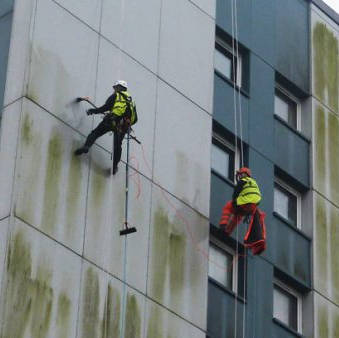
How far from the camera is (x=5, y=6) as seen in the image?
29516 millimetres

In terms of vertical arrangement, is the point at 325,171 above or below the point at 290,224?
above

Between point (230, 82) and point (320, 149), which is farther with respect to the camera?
point (320, 149)

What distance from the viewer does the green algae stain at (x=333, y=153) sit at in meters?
36.2

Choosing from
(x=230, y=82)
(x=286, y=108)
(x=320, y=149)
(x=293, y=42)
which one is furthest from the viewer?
(x=293, y=42)

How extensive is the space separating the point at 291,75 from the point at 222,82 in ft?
10.0

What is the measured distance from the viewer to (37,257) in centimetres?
2709

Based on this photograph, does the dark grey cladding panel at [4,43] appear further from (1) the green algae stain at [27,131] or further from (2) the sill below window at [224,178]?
(2) the sill below window at [224,178]

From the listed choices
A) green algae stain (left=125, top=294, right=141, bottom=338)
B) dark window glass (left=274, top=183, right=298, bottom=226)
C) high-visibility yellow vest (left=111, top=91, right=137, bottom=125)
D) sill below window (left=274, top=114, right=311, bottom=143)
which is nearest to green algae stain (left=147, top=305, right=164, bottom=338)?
green algae stain (left=125, top=294, right=141, bottom=338)

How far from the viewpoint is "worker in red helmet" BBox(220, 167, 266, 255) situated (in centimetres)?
3161

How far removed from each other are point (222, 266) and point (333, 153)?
5.88m

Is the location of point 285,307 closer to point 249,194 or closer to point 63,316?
point 249,194

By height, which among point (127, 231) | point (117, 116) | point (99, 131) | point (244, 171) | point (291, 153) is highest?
point (291, 153)

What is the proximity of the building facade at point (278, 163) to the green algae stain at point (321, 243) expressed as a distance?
34 mm

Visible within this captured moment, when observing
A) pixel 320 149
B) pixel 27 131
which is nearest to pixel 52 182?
pixel 27 131
